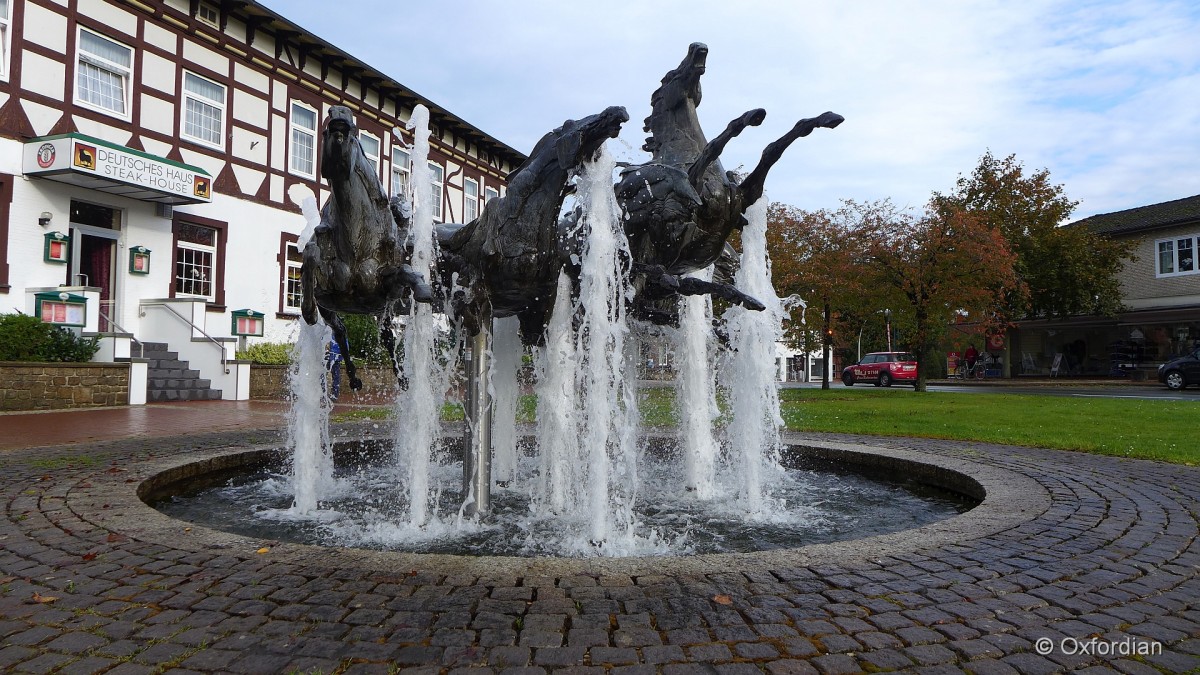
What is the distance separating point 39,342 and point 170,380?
3099 mm

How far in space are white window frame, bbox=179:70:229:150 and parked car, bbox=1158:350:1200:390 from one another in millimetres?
30742

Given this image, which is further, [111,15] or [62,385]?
[111,15]

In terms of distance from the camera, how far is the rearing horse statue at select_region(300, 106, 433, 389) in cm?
470

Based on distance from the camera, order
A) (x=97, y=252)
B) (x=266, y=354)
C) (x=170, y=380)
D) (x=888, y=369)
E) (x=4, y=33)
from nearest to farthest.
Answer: (x=4, y=33) → (x=170, y=380) → (x=97, y=252) → (x=266, y=354) → (x=888, y=369)

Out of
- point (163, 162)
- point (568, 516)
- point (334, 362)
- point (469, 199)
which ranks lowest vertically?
point (568, 516)

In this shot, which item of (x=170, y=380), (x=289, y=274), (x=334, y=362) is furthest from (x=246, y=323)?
(x=334, y=362)

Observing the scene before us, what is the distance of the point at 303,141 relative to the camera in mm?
21703

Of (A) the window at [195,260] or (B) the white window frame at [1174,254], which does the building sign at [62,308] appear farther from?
(B) the white window frame at [1174,254]

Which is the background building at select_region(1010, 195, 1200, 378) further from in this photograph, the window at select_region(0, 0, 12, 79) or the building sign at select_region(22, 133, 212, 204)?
the window at select_region(0, 0, 12, 79)

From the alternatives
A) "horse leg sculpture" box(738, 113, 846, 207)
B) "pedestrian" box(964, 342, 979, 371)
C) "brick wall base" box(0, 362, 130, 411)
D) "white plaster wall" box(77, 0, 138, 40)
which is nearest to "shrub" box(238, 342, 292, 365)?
"brick wall base" box(0, 362, 130, 411)

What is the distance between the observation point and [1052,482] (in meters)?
5.88

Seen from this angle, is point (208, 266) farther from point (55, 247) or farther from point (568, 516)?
point (568, 516)

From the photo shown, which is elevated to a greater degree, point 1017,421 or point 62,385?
point 62,385

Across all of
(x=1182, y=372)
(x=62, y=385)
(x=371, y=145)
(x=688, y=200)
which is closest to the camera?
(x=688, y=200)
